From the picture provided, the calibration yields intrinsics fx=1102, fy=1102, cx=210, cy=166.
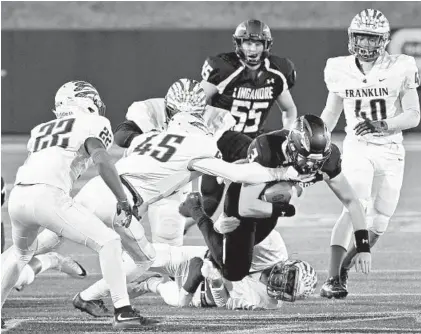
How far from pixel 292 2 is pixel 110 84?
3351 mm

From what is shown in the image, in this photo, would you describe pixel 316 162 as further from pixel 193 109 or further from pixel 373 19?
pixel 373 19

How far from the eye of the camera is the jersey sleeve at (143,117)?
22.4 feet

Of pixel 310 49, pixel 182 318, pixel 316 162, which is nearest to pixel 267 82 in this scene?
pixel 316 162

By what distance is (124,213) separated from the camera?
17.4 feet

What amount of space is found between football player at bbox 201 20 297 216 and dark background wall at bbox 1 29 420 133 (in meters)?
8.20

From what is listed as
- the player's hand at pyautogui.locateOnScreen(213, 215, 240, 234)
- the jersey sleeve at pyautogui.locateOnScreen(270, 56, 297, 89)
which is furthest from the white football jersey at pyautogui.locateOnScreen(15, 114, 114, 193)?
the jersey sleeve at pyautogui.locateOnScreen(270, 56, 297, 89)

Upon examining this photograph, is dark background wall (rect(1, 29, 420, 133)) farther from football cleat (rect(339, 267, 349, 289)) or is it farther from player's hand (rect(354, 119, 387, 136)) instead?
football cleat (rect(339, 267, 349, 289))

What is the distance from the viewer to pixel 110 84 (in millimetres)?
16016

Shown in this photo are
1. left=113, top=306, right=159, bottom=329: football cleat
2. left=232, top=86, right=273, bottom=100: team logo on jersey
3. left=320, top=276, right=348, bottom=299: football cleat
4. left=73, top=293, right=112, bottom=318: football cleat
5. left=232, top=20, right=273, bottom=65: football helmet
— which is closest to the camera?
left=113, top=306, right=159, bottom=329: football cleat

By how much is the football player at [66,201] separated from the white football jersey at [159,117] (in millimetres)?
1367

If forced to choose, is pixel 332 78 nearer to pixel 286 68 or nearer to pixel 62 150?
pixel 286 68

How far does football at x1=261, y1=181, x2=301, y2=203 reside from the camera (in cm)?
573

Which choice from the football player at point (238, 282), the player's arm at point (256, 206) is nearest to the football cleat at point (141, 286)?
the football player at point (238, 282)

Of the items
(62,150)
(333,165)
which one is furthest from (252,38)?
(62,150)
